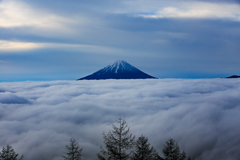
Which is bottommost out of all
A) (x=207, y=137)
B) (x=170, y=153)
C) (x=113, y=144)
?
(x=207, y=137)

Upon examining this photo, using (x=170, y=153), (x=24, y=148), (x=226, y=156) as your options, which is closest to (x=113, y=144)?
(x=170, y=153)

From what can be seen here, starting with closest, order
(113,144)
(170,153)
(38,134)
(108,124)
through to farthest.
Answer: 1. (113,144)
2. (170,153)
3. (38,134)
4. (108,124)

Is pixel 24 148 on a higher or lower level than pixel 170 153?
lower

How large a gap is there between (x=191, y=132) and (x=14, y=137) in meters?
148

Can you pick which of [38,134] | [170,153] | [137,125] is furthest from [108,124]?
[170,153]

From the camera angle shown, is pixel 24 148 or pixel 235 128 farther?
pixel 235 128

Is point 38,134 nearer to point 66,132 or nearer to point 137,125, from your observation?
point 66,132

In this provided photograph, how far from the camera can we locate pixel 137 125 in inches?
7387

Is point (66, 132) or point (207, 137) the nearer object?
point (207, 137)

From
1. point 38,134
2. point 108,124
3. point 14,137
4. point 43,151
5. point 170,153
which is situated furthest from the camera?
point 108,124

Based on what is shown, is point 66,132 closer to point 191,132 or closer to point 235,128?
point 191,132

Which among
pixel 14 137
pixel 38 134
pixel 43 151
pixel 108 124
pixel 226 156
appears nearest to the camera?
pixel 226 156

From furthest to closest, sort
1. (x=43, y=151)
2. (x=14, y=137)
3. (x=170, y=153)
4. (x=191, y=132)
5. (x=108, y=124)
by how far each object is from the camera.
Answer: (x=108, y=124) < (x=191, y=132) < (x=14, y=137) < (x=43, y=151) < (x=170, y=153)

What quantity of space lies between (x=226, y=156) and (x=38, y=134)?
13812 cm
